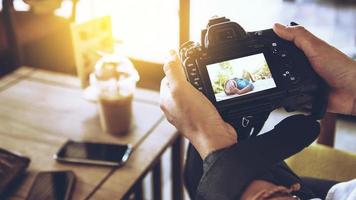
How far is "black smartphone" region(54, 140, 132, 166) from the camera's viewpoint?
0.99 meters

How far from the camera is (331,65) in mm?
857

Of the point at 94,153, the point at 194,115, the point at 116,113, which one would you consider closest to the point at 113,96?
the point at 116,113

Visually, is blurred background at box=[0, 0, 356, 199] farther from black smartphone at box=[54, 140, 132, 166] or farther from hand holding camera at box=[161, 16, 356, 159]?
black smartphone at box=[54, 140, 132, 166]

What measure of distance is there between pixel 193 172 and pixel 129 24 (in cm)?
84

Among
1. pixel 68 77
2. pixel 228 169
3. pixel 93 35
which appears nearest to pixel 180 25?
pixel 93 35

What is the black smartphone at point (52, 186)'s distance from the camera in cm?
87

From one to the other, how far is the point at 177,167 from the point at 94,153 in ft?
1.22

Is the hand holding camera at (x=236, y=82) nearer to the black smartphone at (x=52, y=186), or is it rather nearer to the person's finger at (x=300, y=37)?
the person's finger at (x=300, y=37)

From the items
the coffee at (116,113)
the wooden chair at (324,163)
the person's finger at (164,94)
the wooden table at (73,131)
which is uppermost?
the person's finger at (164,94)

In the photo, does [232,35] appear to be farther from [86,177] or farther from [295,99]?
[86,177]

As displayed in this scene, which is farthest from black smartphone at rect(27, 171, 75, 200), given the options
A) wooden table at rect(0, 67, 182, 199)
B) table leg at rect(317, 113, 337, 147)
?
table leg at rect(317, 113, 337, 147)

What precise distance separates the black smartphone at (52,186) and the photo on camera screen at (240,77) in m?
0.37

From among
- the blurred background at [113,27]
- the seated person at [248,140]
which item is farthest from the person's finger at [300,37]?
the blurred background at [113,27]

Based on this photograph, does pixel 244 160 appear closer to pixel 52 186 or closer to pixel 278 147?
pixel 278 147
